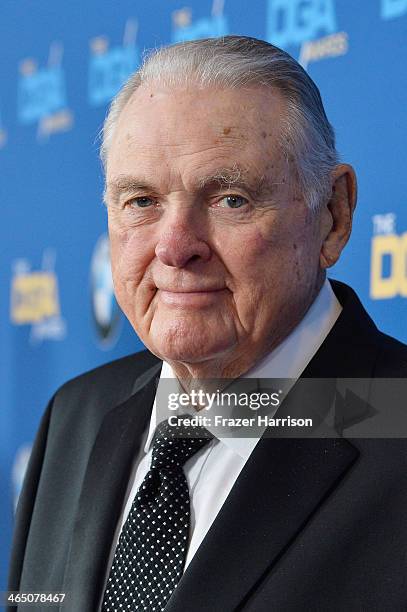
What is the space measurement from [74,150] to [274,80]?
1.14 metres

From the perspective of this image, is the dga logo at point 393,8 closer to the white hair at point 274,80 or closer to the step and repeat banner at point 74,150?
the step and repeat banner at point 74,150

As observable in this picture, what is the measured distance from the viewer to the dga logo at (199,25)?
6.52 ft

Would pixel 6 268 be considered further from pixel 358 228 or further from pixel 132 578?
pixel 132 578

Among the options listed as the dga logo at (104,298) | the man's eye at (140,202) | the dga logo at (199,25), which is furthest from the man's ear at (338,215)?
the dga logo at (104,298)

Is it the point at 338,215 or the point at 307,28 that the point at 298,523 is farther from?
the point at 307,28

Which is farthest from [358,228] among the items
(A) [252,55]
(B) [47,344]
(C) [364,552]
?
(B) [47,344]

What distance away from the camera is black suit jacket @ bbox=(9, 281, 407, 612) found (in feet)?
3.76

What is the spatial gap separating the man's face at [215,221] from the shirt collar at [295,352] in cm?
3

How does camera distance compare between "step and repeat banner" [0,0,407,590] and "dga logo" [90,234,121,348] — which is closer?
"step and repeat banner" [0,0,407,590]

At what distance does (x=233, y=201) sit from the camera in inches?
50.5

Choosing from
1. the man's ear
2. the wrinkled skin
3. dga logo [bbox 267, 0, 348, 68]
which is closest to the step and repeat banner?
dga logo [bbox 267, 0, 348, 68]

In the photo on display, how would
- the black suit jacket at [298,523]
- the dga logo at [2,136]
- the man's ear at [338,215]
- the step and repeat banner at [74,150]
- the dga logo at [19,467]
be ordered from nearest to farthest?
the black suit jacket at [298,523]
the man's ear at [338,215]
the step and repeat banner at [74,150]
the dga logo at [19,467]
the dga logo at [2,136]

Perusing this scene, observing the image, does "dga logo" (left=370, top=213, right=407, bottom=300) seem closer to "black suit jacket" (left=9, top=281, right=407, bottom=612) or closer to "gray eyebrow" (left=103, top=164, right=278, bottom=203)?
"black suit jacket" (left=9, top=281, right=407, bottom=612)

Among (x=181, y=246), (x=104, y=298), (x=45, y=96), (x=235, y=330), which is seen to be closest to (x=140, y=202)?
(x=181, y=246)
